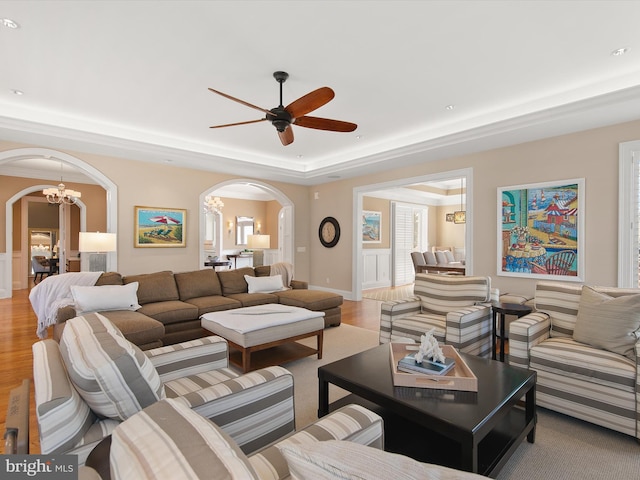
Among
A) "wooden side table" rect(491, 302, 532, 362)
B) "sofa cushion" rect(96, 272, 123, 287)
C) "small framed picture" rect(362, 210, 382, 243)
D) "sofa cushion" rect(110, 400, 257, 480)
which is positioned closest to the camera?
"sofa cushion" rect(110, 400, 257, 480)

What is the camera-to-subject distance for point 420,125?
468cm

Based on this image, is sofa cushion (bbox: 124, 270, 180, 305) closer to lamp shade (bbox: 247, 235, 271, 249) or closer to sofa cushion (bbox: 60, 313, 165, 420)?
lamp shade (bbox: 247, 235, 271, 249)

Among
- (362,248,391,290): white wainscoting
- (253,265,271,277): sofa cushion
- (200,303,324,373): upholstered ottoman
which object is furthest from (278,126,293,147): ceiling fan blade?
(362,248,391,290): white wainscoting

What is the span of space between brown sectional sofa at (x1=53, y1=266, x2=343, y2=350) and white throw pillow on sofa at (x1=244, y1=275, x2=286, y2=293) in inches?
4.4

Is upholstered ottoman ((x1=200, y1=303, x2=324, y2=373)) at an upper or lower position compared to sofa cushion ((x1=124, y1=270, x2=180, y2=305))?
lower

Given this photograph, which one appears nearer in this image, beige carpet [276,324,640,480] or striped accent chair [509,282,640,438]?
beige carpet [276,324,640,480]

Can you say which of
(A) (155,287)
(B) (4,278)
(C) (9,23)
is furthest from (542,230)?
(B) (4,278)

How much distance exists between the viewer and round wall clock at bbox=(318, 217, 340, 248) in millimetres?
7352

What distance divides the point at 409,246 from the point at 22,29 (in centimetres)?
874

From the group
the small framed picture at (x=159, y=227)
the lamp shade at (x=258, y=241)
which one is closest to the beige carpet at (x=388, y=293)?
the lamp shade at (x=258, y=241)

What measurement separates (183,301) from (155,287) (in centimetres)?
39

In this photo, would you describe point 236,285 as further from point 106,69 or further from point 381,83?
point 381,83

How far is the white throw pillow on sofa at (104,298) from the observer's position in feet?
11.7

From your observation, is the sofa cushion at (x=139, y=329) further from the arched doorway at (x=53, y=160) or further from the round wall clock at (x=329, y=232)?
the round wall clock at (x=329, y=232)
